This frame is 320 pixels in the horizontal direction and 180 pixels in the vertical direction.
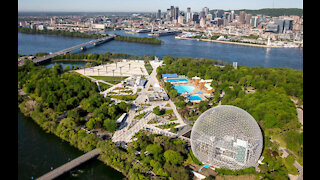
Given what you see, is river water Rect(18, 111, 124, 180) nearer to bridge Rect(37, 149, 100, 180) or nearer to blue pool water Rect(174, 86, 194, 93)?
bridge Rect(37, 149, 100, 180)

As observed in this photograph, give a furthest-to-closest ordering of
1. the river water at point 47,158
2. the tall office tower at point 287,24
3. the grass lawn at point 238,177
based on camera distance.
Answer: the tall office tower at point 287,24, the river water at point 47,158, the grass lawn at point 238,177

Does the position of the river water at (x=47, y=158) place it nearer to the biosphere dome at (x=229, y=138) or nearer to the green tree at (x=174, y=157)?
the green tree at (x=174, y=157)

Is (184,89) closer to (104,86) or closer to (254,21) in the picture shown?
(104,86)

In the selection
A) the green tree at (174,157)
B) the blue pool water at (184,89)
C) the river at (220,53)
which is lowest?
the green tree at (174,157)

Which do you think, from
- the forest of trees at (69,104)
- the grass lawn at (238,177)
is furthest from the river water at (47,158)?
the grass lawn at (238,177)

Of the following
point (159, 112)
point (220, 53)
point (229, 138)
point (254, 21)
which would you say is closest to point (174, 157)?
point (229, 138)
